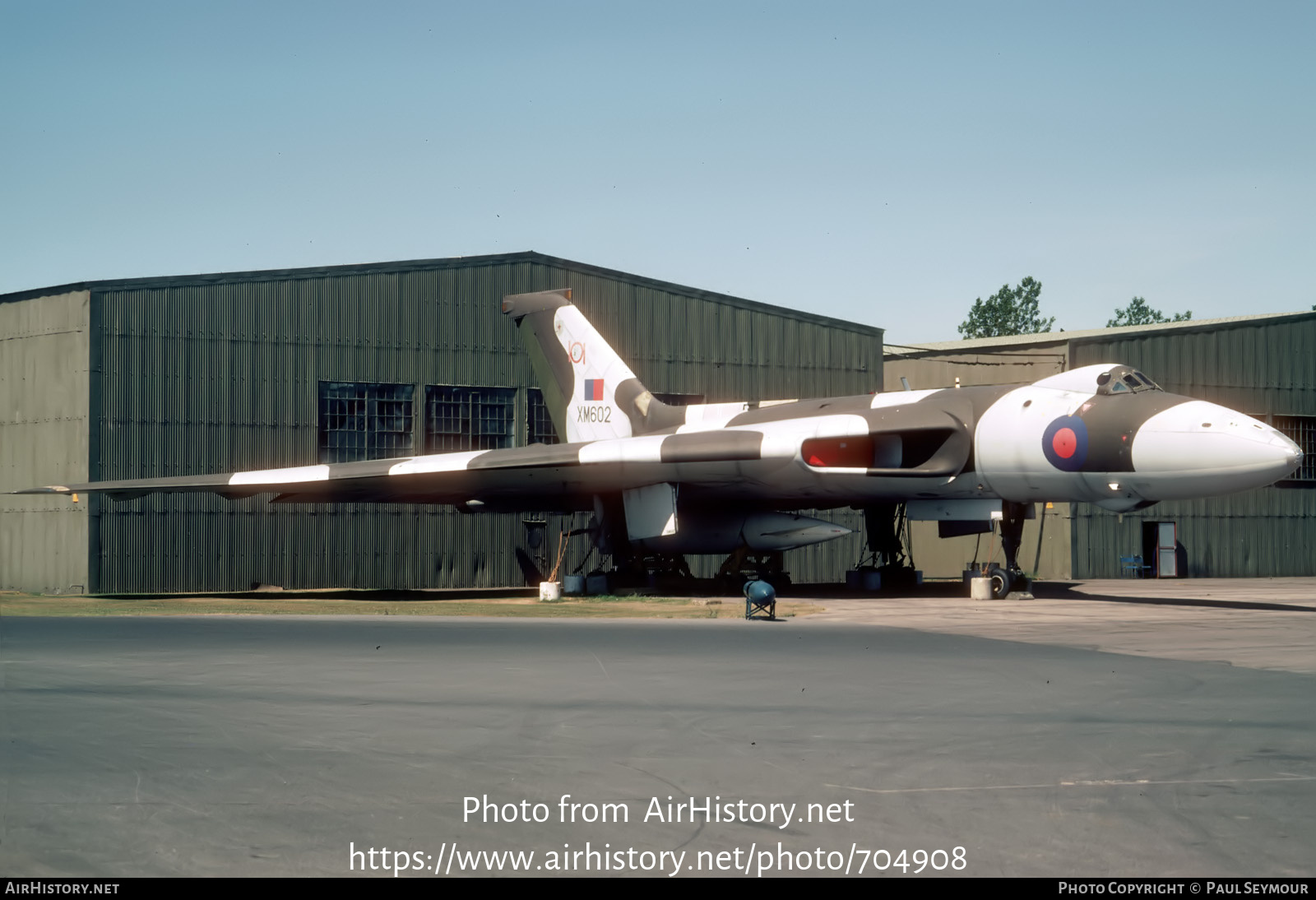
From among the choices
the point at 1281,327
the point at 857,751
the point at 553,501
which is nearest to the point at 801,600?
the point at 553,501

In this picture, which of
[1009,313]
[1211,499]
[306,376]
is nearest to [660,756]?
[306,376]

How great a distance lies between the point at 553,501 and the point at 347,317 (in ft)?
24.3

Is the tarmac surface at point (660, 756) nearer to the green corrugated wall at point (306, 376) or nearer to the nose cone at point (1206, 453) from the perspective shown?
the nose cone at point (1206, 453)

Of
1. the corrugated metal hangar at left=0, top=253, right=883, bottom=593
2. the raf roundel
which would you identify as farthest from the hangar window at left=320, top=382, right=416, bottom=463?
the raf roundel

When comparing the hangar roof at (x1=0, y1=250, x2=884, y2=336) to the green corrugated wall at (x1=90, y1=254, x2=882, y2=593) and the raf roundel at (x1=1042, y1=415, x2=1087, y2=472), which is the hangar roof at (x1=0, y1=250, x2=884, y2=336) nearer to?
the green corrugated wall at (x1=90, y1=254, x2=882, y2=593)

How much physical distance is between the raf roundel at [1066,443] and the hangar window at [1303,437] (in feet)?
66.2

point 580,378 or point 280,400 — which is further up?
point 580,378

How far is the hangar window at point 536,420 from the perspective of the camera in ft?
110

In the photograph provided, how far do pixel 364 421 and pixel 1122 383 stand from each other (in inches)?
708

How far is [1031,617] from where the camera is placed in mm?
19266

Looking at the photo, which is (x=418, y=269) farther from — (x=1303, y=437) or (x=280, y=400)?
(x=1303, y=437)

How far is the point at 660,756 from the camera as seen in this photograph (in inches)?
301

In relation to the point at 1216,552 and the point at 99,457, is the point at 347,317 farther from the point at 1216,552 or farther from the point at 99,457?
the point at 1216,552
